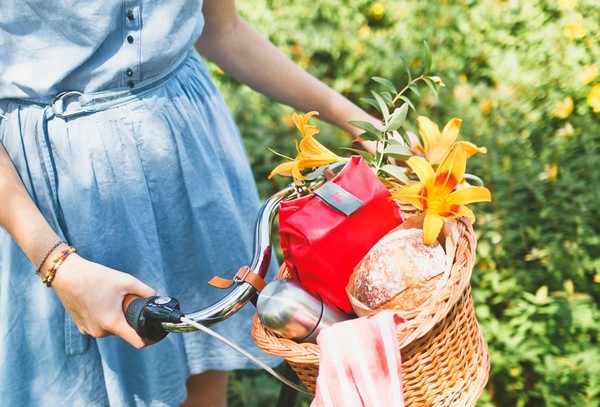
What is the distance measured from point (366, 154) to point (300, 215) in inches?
8.3

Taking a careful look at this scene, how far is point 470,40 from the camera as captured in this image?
3473mm

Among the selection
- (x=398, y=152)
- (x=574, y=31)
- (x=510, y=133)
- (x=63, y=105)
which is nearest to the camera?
(x=398, y=152)

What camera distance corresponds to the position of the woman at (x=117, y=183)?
3.91ft

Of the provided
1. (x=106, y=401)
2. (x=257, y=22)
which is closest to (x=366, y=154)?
(x=106, y=401)

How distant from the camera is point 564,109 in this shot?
8.75 feet

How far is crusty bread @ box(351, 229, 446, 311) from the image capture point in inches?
38.0

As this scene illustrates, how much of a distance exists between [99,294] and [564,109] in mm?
2171

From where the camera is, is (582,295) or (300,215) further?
(582,295)

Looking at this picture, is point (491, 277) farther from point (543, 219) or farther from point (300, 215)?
point (300, 215)

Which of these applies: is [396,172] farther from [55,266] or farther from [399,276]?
[55,266]

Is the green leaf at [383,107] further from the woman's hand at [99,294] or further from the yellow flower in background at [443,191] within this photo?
the woman's hand at [99,294]

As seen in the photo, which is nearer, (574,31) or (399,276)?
(399,276)

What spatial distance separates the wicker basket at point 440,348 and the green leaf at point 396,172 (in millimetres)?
115

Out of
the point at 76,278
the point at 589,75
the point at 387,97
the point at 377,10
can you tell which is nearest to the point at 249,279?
the point at 76,278
